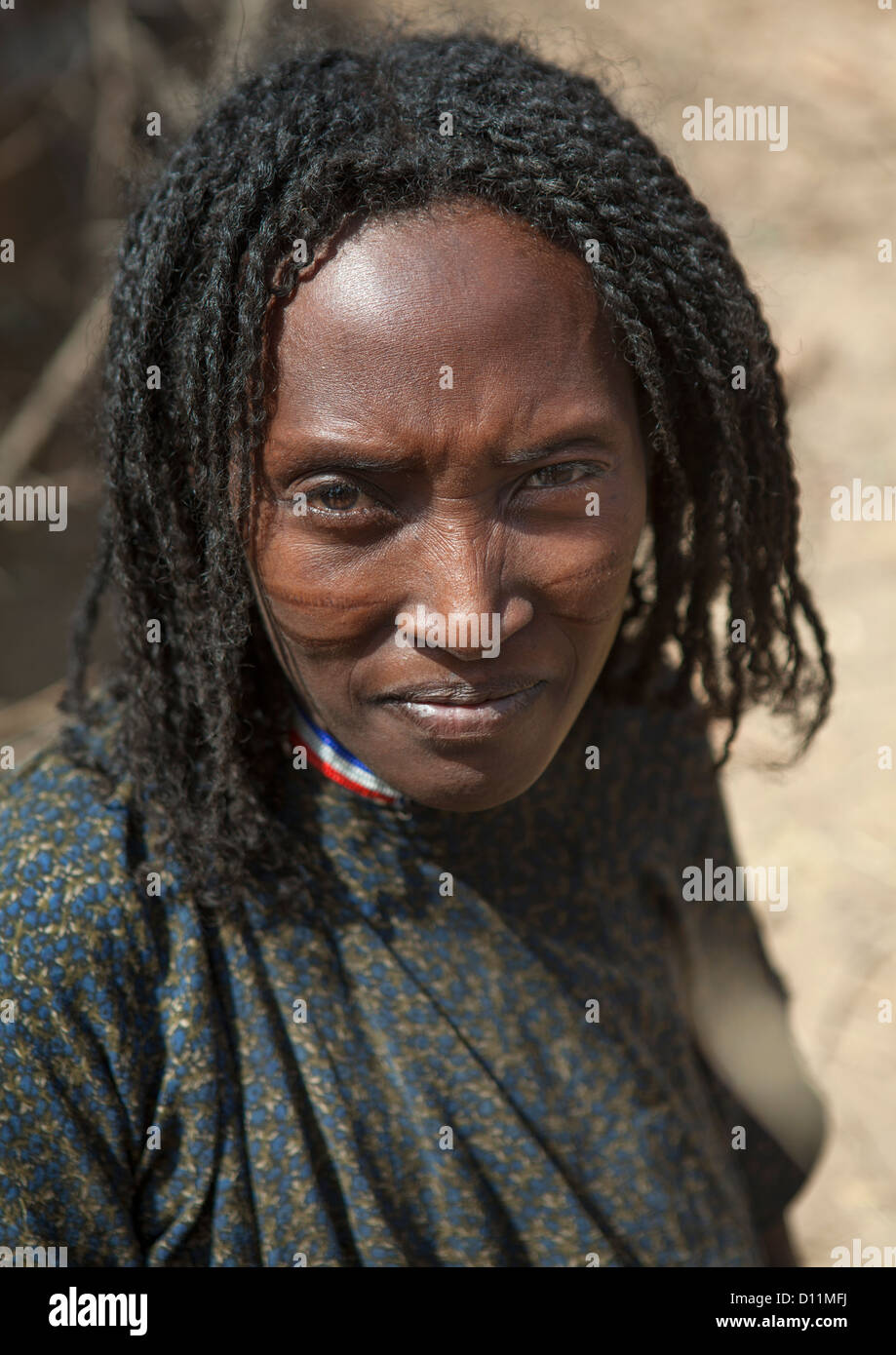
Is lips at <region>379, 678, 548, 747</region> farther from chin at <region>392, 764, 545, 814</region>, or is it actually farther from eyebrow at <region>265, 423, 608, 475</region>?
eyebrow at <region>265, 423, 608, 475</region>

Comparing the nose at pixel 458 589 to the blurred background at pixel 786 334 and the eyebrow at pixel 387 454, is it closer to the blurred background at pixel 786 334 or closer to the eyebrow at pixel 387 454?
the eyebrow at pixel 387 454

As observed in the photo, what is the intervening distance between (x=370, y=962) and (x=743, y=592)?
65 centimetres

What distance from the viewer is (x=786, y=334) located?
4340 mm

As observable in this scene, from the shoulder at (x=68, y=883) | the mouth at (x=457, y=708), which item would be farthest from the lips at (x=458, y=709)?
the shoulder at (x=68, y=883)

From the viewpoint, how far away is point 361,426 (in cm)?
116

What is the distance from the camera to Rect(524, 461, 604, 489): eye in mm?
1235

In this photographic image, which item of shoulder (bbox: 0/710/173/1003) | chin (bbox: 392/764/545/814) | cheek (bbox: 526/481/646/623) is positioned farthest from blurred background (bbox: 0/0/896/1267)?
cheek (bbox: 526/481/646/623)

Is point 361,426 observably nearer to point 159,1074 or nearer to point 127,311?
point 127,311

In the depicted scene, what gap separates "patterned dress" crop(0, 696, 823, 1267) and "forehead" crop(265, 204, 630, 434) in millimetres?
451

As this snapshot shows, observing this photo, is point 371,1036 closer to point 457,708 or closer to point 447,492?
point 457,708

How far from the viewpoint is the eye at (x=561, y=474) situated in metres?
1.24

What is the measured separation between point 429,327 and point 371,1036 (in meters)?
0.81

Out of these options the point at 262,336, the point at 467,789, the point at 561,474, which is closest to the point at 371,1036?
the point at 467,789

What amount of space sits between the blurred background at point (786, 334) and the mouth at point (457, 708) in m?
1.81
